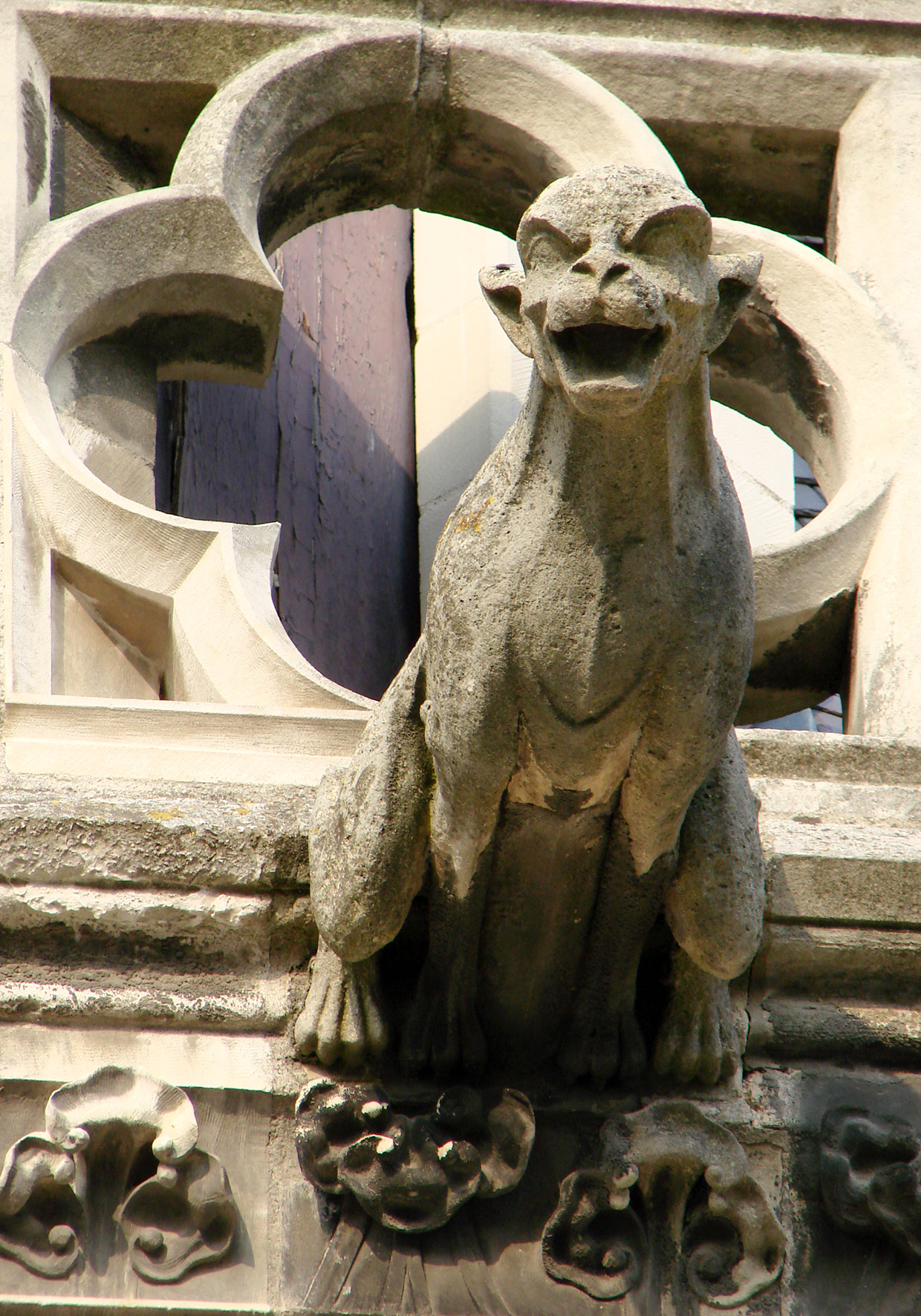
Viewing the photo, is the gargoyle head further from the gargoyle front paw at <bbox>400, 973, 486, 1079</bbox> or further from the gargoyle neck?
the gargoyle front paw at <bbox>400, 973, 486, 1079</bbox>

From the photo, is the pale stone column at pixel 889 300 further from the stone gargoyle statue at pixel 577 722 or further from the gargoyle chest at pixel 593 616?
the gargoyle chest at pixel 593 616

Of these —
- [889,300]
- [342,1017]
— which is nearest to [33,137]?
[889,300]

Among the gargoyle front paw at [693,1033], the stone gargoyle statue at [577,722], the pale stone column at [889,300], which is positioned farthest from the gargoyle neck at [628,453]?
the pale stone column at [889,300]

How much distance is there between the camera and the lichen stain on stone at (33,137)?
10.8 ft

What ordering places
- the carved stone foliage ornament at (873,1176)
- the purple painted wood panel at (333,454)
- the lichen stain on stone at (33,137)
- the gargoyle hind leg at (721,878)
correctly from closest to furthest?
the gargoyle hind leg at (721,878) → the carved stone foliage ornament at (873,1176) → the lichen stain on stone at (33,137) → the purple painted wood panel at (333,454)

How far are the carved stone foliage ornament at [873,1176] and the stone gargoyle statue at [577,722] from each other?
159mm

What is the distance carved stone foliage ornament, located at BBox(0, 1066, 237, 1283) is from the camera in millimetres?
2195

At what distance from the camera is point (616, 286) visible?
1804 mm

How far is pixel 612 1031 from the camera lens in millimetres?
2363

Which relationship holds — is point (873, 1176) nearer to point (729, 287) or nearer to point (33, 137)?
point (729, 287)

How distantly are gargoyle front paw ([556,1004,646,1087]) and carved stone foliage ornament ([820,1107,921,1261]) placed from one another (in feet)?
0.81

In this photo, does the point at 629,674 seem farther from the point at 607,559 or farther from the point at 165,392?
the point at 165,392

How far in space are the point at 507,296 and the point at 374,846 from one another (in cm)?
63

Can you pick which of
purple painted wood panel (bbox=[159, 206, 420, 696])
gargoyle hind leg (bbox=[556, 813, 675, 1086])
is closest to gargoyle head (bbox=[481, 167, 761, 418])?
gargoyle hind leg (bbox=[556, 813, 675, 1086])
